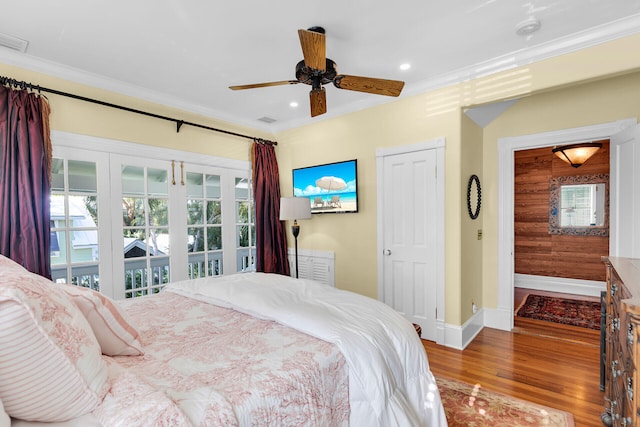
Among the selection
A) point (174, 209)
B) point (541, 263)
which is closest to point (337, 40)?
point (174, 209)

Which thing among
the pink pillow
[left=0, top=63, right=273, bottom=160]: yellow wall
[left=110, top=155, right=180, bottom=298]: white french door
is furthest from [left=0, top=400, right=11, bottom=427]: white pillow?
[left=0, top=63, right=273, bottom=160]: yellow wall

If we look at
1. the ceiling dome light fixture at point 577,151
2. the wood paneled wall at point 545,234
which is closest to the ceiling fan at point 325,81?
the ceiling dome light fixture at point 577,151

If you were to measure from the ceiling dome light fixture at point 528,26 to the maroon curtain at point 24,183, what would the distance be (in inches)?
148

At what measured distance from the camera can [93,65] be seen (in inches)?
105

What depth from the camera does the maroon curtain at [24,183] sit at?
230cm

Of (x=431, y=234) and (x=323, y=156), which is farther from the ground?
(x=323, y=156)

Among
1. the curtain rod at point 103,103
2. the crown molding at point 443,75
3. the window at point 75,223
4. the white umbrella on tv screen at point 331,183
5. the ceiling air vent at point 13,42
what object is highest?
the ceiling air vent at point 13,42

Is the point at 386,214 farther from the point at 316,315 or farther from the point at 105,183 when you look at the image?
the point at 105,183

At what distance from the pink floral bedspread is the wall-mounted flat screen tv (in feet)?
7.61

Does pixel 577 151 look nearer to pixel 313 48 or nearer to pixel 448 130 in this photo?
pixel 448 130

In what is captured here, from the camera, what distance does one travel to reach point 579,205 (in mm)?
5211

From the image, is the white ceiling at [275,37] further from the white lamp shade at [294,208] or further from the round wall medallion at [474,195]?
the white lamp shade at [294,208]

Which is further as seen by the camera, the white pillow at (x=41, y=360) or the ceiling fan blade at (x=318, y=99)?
the ceiling fan blade at (x=318, y=99)

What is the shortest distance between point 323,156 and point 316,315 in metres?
2.77
